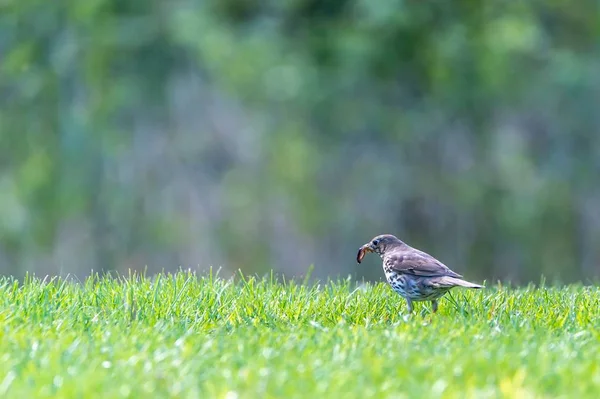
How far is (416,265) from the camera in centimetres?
766

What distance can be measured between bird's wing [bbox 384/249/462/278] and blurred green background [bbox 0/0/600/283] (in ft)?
38.0

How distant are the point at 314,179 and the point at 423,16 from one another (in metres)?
3.49

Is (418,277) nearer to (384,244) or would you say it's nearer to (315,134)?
(384,244)

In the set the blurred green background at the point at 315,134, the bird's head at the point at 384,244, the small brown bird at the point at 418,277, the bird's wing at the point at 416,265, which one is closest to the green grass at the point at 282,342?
the small brown bird at the point at 418,277

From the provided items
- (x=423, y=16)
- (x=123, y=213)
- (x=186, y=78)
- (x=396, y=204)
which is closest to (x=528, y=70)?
(x=423, y=16)

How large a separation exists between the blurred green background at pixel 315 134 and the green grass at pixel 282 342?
1182 centimetres

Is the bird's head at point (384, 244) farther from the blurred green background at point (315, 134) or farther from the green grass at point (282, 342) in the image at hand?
the blurred green background at point (315, 134)

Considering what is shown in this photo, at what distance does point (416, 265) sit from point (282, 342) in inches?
72.1

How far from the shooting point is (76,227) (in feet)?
68.2

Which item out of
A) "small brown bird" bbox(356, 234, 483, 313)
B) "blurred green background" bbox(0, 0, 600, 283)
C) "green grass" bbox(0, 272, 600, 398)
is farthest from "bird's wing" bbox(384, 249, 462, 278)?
"blurred green background" bbox(0, 0, 600, 283)

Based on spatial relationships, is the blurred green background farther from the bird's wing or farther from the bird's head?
the bird's wing

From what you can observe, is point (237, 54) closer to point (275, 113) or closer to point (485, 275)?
point (275, 113)

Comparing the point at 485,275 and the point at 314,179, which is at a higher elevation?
the point at 314,179

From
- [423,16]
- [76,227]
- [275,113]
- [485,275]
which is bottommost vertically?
[485,275]
